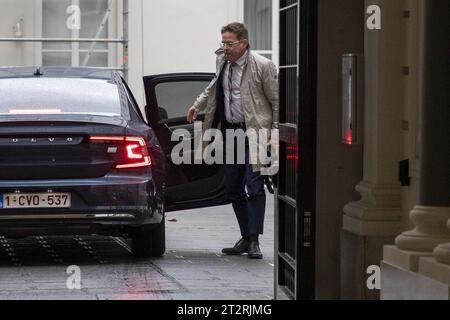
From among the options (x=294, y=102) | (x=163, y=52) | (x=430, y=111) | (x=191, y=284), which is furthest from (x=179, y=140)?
(x=163, y=52)

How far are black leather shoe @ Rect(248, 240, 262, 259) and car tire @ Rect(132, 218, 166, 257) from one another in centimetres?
72

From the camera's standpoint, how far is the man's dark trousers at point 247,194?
1203 cm

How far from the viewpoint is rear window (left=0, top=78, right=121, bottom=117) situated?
37.6 ft

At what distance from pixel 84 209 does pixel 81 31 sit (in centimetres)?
1248

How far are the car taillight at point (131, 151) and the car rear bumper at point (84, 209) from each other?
10 cm

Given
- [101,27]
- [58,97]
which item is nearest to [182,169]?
[58,97]

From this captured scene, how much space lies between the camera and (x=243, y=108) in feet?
39.1

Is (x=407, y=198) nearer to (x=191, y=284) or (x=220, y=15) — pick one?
(x=191, y=284)

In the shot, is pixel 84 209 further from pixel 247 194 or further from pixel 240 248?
pixel 240 248

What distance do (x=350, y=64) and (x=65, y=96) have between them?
3.92m

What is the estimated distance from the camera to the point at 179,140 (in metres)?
13.0

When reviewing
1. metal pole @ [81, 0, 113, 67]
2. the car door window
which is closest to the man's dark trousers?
the car door window

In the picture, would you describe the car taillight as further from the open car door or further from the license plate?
the open car door

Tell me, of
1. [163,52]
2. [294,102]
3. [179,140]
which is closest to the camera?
[294,102]
